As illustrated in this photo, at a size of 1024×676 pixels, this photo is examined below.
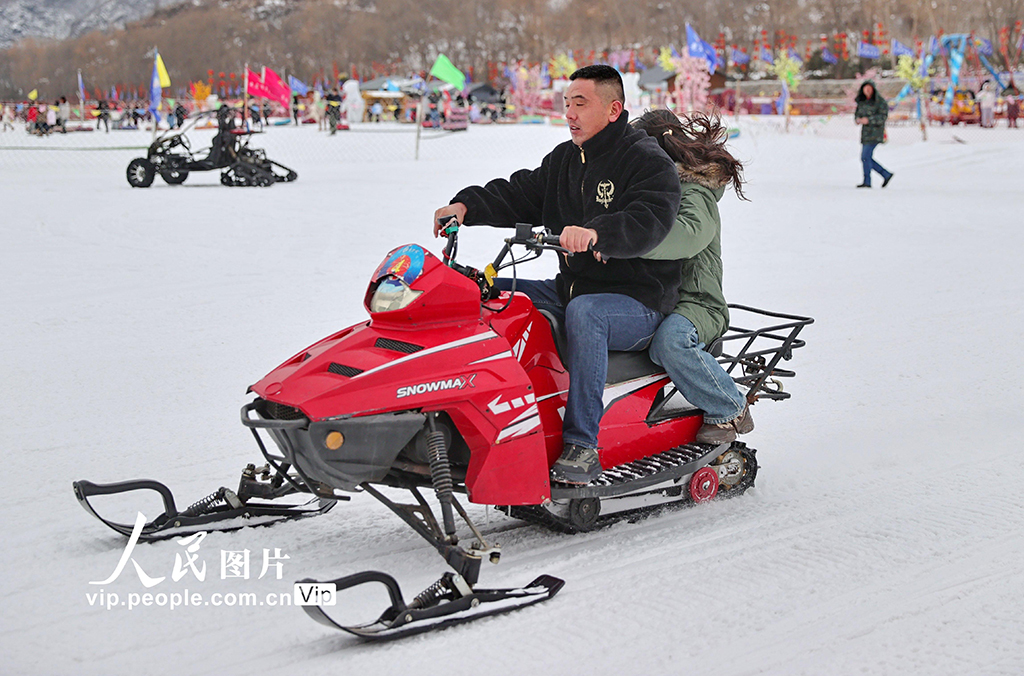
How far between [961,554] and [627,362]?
1.37 meters

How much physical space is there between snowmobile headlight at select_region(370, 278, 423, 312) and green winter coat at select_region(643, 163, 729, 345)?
3.09 ft

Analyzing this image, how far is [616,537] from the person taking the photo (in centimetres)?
362

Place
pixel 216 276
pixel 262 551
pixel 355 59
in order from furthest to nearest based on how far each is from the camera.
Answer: pixel 355 59 < pixel 216 276 < pixel 262 551

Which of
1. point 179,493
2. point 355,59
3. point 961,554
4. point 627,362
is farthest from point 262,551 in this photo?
point 355,59

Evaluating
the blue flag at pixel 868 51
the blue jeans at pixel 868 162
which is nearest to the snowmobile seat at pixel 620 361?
the blue jeans at pixel 868 162

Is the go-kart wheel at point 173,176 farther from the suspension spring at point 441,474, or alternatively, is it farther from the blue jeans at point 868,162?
the suspension spring at point 441,474

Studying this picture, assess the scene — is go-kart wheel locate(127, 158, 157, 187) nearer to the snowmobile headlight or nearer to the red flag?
the red flag

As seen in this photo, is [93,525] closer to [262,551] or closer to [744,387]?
[262,551]

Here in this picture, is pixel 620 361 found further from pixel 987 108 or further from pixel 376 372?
pixel 987 108

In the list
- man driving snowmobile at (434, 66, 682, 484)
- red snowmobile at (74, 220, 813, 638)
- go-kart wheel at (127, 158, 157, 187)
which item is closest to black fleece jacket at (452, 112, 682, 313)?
man driving snowmobile at (434, 66, 682, 484)

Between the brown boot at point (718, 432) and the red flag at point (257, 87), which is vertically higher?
the red flag at point (257, 87)

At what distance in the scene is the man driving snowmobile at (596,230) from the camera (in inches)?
132

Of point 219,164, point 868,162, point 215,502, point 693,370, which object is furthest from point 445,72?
point 215,502

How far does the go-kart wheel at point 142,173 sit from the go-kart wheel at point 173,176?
10.0 inches
